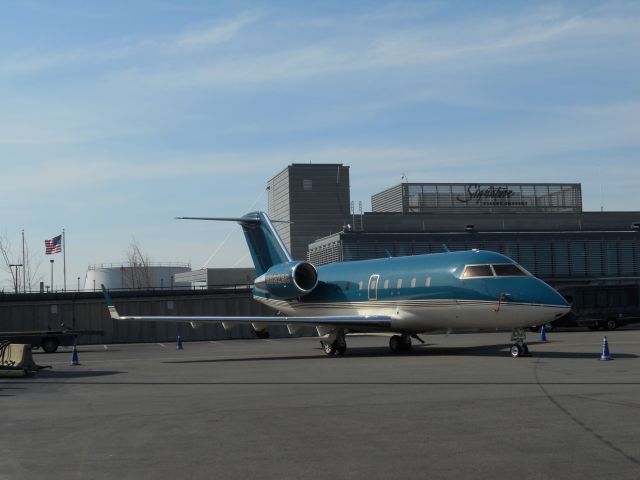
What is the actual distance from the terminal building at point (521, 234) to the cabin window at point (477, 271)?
2586cm

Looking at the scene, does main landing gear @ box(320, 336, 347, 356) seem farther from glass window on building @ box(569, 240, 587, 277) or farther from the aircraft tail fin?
glass window on building @ box(569, 240, 587, 277)

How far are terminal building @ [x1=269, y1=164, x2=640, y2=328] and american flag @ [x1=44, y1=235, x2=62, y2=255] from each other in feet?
68.1

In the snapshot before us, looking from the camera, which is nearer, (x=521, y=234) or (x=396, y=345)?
(x=396, y=345)

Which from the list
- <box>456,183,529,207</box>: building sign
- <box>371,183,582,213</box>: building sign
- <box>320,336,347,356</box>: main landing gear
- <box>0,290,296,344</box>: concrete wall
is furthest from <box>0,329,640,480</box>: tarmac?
<box>456,183,529,207</box>: building sign

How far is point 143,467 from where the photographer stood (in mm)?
8625

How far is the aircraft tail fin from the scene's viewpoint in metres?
33.8

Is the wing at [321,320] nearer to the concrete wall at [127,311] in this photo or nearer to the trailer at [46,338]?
the trailer at [46,338]

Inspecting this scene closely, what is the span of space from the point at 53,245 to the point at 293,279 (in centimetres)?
4121

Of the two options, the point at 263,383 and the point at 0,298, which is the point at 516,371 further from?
the point at 0,298

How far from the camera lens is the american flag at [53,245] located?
65.4 m

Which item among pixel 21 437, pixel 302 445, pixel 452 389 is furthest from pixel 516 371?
pixel 21 437

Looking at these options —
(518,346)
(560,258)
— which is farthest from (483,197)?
(518,346)

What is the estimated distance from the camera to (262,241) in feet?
113

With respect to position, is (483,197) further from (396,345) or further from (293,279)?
(396,345)
